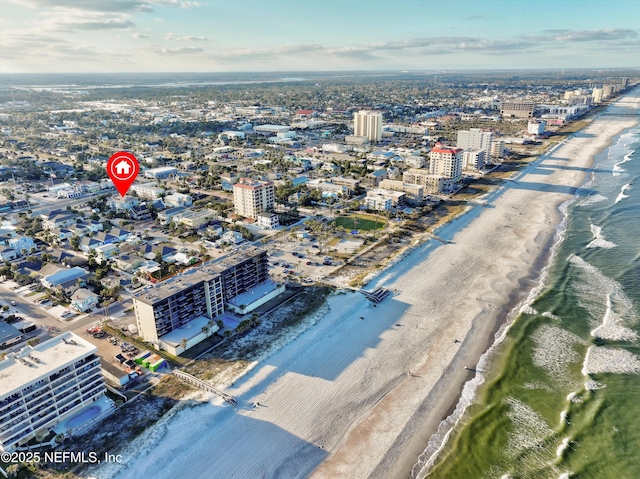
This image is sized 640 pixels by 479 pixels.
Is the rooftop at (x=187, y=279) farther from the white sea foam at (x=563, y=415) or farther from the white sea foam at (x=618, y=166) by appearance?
the white sea foam at (x=618, y=166)

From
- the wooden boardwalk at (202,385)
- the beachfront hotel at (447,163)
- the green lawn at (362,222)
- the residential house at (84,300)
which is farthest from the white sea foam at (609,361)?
the beachfront hotel at (447,163)

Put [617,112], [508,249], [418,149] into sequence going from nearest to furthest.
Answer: [508,249]
[418,149]
[617,112]

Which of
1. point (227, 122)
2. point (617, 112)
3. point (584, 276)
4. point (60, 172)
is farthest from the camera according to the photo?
point (617, 112)

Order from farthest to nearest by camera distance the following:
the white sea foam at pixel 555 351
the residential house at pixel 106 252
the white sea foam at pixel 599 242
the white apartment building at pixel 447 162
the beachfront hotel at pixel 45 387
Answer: the white apartment building at pixel 447 162 → the white sea foam at pixel 599 242 → the residential house at pixel 106 252 → the white sea foam at pixel 555 351 → the beachfront hotel at pixel 45 387

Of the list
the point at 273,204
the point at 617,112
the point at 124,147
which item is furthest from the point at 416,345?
the point at 617,112

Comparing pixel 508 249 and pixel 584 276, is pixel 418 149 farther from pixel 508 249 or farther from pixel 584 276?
pixel 584 276

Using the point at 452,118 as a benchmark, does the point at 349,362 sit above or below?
below

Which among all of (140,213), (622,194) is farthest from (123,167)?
(622,194)
